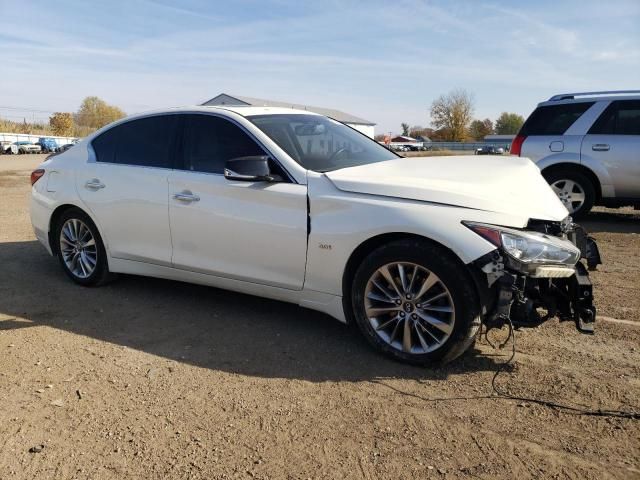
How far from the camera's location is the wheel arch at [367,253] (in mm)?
3210

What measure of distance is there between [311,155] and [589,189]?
5.72 metres

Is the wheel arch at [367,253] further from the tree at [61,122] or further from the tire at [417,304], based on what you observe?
the tree at [61,122]

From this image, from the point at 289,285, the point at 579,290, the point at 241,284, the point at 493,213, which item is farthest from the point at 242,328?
the point at 579,290

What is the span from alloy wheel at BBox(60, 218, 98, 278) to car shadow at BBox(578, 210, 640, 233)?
6.61 meters

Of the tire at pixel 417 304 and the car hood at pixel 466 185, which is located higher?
the car hood at pixel 466 185

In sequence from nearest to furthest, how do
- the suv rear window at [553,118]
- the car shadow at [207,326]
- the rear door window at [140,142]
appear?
the car shadow at [207,326] < the rear door window at [140,142] < the suv rear window at [553,118]

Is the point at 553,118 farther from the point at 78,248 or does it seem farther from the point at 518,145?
the point at 78,248

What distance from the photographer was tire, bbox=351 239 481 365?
3.18 meters

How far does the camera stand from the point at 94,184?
488cm

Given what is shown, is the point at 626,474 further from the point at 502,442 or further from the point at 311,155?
the point at 311,155

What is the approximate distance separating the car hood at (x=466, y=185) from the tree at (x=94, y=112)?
314 ft

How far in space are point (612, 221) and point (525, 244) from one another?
21.5ft

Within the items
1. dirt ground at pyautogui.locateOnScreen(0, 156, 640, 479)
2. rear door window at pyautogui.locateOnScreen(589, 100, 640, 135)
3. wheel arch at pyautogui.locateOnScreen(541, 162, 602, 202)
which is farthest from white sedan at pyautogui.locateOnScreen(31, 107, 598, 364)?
rear door window at pyautogui.locateOnScreen(589, 100, 640, 135)

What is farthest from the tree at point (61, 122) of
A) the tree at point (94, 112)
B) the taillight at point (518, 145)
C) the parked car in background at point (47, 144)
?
the taillight at point (518, 145)
